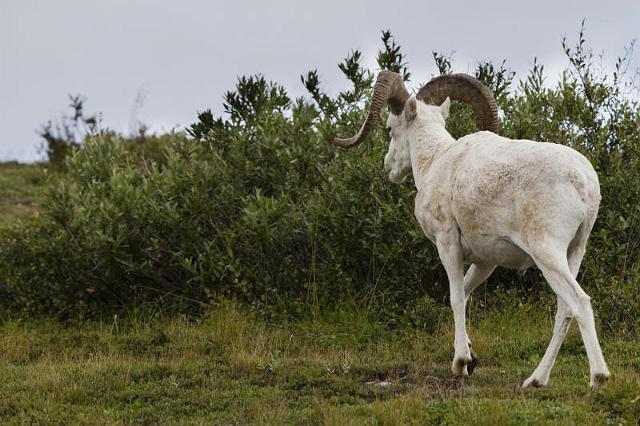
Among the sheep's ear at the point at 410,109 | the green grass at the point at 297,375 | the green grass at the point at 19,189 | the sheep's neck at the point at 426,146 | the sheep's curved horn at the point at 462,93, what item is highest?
the green grass at the point at 19,189

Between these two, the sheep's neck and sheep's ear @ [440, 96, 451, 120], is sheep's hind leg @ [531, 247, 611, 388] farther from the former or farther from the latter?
sheep's ear @ [440, 96, 451, 120]

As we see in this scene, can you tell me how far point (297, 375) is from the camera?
9.34 meters

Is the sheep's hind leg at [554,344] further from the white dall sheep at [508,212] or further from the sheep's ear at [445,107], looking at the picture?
the sheep's ear at [445,107]

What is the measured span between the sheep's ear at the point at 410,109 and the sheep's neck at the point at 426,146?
195 mm

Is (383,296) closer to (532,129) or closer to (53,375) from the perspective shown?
(532,129)

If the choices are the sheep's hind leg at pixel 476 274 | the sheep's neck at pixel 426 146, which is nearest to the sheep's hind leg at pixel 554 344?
the sheep's hind leg at pixel 476 274

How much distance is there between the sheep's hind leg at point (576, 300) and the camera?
7273mm

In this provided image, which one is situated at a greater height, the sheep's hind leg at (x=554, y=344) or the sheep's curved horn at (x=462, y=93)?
the sheep's curved horn at (x=462, y=93)

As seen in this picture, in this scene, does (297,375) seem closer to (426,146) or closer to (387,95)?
(426,146)

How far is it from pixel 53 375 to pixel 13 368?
1.21 metres

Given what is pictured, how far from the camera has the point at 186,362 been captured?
34.0 ft

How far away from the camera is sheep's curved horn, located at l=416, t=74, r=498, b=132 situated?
34.3 ft

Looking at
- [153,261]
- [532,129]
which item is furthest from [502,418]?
[153,261]

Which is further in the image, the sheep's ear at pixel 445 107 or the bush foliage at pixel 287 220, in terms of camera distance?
the bush foliage at pixel 287 220
